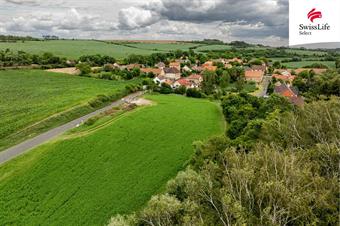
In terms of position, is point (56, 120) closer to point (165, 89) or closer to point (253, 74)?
point (165, 89)

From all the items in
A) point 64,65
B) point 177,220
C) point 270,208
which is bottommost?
point 177,220

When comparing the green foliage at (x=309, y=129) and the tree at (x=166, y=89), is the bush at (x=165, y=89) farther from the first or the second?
the green foliage at (x=309, y=129)

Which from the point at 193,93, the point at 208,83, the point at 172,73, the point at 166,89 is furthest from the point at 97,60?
the point at 193,93

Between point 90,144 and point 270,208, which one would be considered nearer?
point 270,208

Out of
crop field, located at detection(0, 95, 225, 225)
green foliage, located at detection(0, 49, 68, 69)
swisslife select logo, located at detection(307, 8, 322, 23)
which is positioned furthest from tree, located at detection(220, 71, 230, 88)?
swisslife select logo, located at detection(307, 8, 322, 23)

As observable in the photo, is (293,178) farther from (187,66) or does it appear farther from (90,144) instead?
(187,66)

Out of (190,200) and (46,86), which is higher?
(46,86)

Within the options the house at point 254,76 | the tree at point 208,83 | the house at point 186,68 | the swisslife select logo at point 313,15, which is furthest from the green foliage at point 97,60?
the swisslife select logo at point 313,15

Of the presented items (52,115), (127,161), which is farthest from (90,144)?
(52,115)
